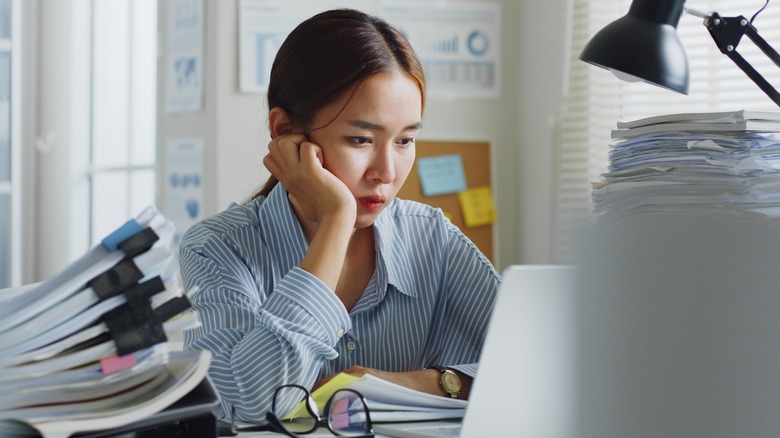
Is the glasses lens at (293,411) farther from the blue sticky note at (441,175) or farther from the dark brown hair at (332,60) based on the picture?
the blue sticky note at (441,175)

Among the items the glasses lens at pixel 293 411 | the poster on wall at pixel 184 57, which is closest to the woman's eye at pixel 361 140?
the glasses lens at pixel 293 411

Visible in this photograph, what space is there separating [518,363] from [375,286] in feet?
2.29

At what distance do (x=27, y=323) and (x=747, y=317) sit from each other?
1.67 feet

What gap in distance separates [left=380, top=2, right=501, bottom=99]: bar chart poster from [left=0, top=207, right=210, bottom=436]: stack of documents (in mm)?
2768

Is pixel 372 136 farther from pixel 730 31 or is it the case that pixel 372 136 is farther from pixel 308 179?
pixel 730 31

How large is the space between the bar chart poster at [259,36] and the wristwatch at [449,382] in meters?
2.09

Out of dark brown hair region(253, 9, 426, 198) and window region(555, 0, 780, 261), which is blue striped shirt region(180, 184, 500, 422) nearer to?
dark brown hair region(253, 9, 426, 198)

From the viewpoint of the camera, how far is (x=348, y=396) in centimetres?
96

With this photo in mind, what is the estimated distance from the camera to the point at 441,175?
11.3 feet

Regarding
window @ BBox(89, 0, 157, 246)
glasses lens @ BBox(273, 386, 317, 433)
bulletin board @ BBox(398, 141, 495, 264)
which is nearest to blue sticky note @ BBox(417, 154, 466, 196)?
bulletin board @ BBox(398, 141, 495, 264)

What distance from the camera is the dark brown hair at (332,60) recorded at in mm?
1357

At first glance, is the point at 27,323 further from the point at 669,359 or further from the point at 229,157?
the point at 229,157

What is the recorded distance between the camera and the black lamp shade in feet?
4.05

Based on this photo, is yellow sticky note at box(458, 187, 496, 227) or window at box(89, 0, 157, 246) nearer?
yellow sticky note at box(458, 187, 496, 227)
